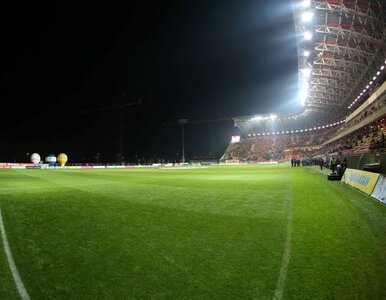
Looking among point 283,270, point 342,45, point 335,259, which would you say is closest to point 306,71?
point 342,45

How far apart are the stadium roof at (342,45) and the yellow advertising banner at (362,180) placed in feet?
69.4

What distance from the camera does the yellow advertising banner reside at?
14.1m

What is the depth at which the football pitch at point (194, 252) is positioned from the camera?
461 centimetres

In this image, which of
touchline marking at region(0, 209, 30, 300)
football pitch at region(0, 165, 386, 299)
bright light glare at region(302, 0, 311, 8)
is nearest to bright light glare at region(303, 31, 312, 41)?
bright light glare at region(302, 0, 311, 8)

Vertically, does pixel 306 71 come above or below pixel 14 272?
above

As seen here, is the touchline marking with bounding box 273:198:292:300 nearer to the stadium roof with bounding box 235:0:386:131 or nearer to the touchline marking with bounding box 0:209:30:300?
the touchline marking with bounding box 0:209:30:300

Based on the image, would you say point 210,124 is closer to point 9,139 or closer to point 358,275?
point 9,139

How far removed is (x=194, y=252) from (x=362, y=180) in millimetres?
13037

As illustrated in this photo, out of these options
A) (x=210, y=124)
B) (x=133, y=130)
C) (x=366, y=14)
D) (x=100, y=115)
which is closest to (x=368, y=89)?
(x=366, y=14)

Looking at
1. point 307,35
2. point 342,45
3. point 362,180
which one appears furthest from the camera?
point 342,45

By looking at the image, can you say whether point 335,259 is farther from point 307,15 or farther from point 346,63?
point 346,63

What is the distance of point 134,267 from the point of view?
5398 mm

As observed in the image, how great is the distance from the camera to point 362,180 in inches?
630

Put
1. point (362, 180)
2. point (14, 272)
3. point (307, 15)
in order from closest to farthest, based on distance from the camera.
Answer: point (14, 272), point (362, 180), point (307, 15)
